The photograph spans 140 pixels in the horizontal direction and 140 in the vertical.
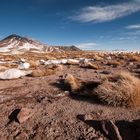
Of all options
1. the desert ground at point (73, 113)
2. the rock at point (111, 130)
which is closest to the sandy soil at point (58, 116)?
the desert ground at point (73, 113)

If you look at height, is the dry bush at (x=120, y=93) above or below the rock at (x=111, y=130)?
above

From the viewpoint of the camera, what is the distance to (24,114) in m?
6.11

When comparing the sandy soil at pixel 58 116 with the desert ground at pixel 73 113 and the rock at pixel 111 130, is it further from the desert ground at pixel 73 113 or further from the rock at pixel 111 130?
the rock at pixel 111 130

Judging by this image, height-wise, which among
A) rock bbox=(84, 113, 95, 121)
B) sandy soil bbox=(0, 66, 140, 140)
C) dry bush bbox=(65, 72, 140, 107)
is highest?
dry bush bbox=(65, 72, 140, 107)

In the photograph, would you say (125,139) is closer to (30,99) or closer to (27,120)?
(27,120)

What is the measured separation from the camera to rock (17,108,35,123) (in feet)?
19.4

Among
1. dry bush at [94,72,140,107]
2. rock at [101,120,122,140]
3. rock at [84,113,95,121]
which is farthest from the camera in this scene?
dry bush at [94,72,140,107]

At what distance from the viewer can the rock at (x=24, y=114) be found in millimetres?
5922

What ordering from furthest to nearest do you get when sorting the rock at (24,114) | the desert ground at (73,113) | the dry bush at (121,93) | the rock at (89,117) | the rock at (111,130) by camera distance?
the dry bush at (121,93) → the rock at (24,114) → the rock at (89,117) → the desert ground at (73,113) → the rock at (111,130)

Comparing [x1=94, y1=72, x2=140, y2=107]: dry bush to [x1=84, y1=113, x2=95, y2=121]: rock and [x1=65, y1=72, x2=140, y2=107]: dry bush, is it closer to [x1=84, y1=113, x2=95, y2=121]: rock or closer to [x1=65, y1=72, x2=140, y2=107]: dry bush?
[x1=65, y1=72, x2=140, y2=107]: dry bush

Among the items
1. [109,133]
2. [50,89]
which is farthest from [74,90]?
[109,133]

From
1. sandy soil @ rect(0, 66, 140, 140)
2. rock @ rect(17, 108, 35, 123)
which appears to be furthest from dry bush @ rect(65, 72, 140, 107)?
rock @ rect(17, 108, 35, 123)

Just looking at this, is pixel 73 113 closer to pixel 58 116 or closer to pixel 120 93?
pixel 58 116

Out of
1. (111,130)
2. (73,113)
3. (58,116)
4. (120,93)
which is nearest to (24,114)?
(58,116)
